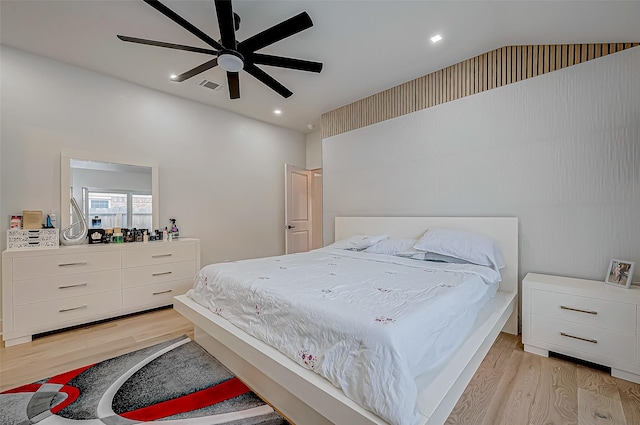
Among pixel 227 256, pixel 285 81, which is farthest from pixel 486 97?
pixel 227 256

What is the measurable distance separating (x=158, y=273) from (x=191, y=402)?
1.90 m

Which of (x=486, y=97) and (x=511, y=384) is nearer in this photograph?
(x=511, y=384)

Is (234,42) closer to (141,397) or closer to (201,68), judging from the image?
(201,68)

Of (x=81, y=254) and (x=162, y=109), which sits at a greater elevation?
(x=162, y=109)

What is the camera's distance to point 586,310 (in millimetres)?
1932

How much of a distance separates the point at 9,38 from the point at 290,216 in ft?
11.8

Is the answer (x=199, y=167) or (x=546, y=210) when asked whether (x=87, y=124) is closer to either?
(x=199, y=167)

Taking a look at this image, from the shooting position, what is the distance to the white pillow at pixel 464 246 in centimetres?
239

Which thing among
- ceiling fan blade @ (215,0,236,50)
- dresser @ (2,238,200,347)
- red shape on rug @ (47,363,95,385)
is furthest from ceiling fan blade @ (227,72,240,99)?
red shape on rug @ (47,363,95,385)

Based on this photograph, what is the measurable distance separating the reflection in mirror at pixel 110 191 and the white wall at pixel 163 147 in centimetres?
10

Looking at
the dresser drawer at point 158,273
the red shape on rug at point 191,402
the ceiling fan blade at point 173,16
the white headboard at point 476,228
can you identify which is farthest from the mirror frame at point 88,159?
the white headboard at point 476,228

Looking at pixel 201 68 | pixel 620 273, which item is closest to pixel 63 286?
pixel 201 68

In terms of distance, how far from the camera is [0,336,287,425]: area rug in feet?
4.96

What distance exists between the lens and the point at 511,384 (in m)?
1.79
